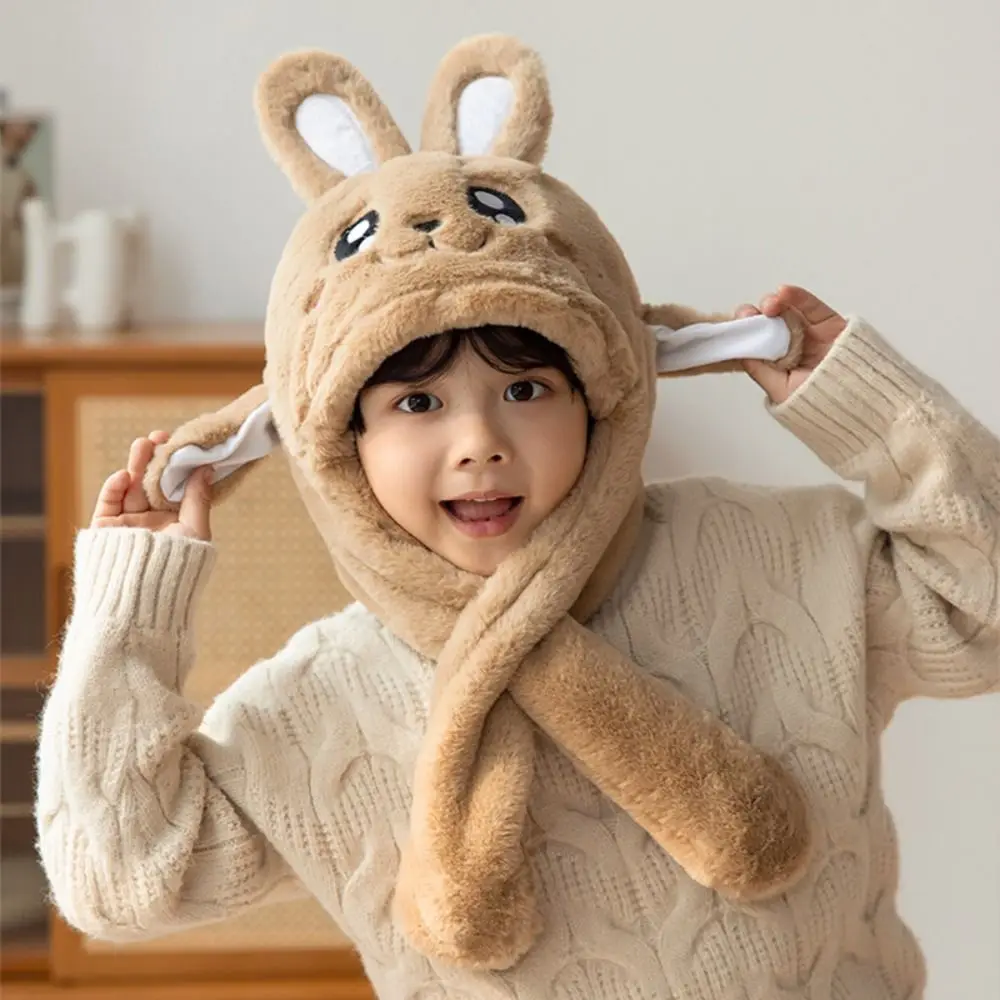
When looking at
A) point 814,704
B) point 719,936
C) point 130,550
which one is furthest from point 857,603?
point 130,550

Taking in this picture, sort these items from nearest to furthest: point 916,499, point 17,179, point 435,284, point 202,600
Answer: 1. point 435,284
2. point 916,499
3. point 202,600
4. point 17,179

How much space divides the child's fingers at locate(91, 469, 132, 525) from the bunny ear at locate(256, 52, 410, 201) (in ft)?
0.79

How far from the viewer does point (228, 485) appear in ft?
3.80

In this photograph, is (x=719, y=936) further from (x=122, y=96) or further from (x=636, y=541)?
(x=122, y=96)

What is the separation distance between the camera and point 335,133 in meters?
1.13

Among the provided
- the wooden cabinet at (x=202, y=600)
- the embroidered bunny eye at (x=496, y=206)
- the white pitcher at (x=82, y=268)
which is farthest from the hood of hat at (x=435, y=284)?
the white pitcher at (x=82, y=268)

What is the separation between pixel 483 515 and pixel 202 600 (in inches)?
44.3

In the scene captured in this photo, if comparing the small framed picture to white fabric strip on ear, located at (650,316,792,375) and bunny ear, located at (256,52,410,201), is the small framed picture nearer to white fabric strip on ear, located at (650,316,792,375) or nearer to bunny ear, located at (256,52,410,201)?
A: bunny ear, located at (256,52,410,201)

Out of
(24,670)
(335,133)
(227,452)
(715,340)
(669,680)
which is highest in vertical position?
(335,133)

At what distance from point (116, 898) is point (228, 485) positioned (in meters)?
0.31

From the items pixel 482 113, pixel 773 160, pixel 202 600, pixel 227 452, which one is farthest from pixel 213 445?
pixel 773 160

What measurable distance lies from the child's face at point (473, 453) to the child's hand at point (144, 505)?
0.15 metres

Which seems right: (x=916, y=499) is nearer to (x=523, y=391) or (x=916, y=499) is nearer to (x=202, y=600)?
(x=523, y=391)

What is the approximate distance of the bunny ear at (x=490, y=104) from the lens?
3.67ft
